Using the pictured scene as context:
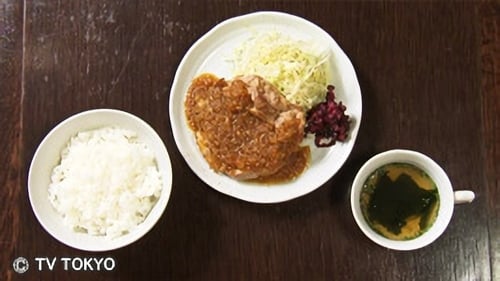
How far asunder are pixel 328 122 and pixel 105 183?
551mm

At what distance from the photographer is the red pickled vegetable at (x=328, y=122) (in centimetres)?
167

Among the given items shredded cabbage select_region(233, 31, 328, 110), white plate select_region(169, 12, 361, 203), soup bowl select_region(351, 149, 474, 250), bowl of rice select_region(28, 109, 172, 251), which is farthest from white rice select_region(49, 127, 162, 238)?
soup bowl select_region(351, 149, 474, 250)

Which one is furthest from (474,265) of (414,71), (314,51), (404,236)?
(314,51)

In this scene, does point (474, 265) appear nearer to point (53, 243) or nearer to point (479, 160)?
point (479, 160)

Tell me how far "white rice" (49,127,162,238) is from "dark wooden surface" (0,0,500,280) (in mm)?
97

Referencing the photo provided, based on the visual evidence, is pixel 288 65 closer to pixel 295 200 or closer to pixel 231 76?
pixel 231 76

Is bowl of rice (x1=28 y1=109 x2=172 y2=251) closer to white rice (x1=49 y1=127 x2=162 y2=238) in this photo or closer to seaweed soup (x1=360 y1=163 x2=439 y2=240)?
white rice (x1=49 y1=127 x2=162 y2=238)

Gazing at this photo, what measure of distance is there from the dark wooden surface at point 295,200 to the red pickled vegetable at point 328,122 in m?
0.09

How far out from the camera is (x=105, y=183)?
163 centimetres

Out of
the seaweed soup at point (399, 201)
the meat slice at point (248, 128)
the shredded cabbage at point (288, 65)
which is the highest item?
the shredded cabbage at point (288, 65)

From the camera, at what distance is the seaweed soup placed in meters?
1.66

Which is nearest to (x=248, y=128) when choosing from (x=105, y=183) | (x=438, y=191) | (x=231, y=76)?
(x=231, y=76)

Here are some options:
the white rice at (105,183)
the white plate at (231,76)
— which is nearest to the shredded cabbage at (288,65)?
the white plate at (231,76)

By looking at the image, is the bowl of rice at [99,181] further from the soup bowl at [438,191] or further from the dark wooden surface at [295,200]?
the soup bowl at [438,191]
